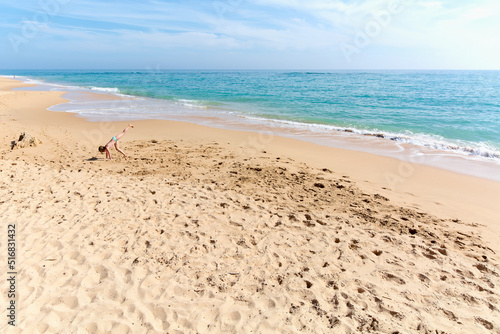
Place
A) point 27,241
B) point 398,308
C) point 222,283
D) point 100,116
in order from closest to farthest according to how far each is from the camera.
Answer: point 398,308
point 222,283
point 27,241
point 100,116

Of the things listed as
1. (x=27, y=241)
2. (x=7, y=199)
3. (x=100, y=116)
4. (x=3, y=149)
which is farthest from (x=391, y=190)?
(x=100, y=116)

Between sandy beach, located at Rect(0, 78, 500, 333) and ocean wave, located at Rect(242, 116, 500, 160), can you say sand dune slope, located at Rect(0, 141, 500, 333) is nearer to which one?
sandy beach, located at Rect(0, 78, 500, 333)

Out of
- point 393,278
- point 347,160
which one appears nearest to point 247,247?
point 393,278

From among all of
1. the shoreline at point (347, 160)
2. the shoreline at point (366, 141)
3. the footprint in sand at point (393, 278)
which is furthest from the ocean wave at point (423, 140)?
the footprint in sand at point (393, 278)

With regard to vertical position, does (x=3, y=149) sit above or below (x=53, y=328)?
above

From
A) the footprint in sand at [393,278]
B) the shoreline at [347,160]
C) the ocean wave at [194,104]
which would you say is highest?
the ocean wave at [194,104]

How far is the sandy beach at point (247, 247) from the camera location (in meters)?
3.47

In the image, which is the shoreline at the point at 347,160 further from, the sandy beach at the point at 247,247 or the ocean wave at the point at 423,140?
the ocean wave at the point at 423,140

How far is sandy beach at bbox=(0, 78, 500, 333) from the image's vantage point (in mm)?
3467

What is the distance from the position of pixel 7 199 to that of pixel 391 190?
359 inches

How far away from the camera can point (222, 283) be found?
156 inches

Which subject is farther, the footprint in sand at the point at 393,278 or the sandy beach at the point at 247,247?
the footprint in sand at the point at 393,278

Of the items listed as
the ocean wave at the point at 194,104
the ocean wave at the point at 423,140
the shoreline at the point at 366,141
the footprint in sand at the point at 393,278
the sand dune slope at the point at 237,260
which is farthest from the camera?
the ocean wave at the point at 194,104

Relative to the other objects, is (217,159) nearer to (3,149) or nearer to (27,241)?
(27,241)
